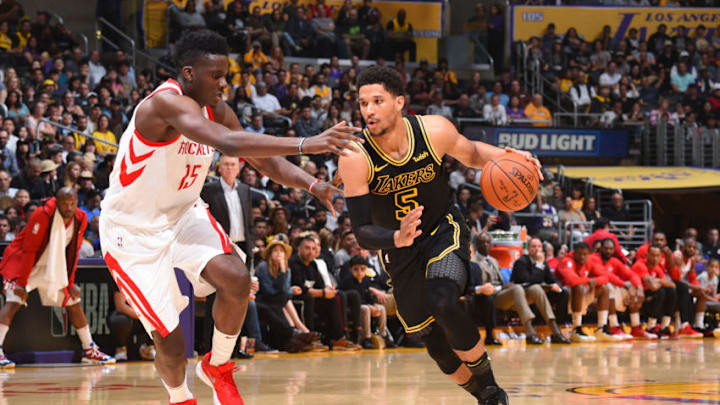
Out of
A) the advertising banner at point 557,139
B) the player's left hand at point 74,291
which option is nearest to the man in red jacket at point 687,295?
the advertising banner at point 557,139

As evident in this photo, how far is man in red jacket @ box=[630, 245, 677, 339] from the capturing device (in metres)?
15.2

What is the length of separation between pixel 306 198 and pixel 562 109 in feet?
30.0

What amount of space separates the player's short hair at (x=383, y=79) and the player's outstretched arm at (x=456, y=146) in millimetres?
302

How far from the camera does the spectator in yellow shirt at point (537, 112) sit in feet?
70.3

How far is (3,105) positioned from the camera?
1464 cm

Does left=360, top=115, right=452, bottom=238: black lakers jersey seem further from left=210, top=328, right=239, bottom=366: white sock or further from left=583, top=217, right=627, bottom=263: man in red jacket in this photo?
left=583, top=217, right=627, bottom=263: man in red jacket

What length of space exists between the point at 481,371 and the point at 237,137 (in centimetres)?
198

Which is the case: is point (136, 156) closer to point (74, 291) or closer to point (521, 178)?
point (521, 178)

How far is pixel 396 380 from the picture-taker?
8.27 metres

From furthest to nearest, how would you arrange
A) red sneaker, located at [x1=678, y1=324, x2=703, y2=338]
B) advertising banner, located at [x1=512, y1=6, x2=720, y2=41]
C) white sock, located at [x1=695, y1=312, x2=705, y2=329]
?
1. advertising banner, located at [x1=512, y1=6, x2=720, y2=41]
2. white sock, located at [x1=695, y1=312, x2=705, y2=329]
3. red sneaker, located at [x1=678, y1=324, x2=703, y2=338]

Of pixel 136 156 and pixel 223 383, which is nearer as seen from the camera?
pixel 136 156

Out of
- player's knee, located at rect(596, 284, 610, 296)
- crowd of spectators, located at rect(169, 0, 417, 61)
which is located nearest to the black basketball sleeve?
player's knee, located at rect(596, 284, 610, 296)

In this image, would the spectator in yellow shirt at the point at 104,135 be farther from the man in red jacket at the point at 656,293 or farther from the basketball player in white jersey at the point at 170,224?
the basketball player in white jersey at the point at 170,224

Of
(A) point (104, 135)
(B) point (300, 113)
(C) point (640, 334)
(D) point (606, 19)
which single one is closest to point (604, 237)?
(C) point (640, 334)
